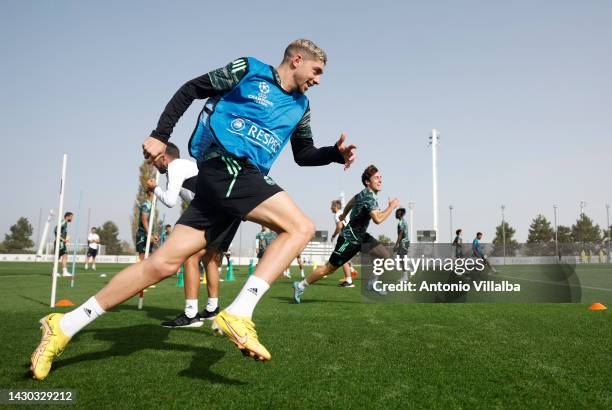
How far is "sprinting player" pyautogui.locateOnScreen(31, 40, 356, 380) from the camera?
8.89 ft

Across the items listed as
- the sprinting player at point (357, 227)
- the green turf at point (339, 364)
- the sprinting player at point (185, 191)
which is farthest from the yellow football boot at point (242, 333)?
the sprinting player at point (357, 227)

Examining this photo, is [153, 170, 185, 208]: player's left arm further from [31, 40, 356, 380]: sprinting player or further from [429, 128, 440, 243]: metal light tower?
[429, 128, 440, 243]: metal light tower

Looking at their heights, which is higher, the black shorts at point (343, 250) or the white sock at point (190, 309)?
the black shorts at point (343, 250)

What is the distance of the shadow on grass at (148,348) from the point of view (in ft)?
9.53

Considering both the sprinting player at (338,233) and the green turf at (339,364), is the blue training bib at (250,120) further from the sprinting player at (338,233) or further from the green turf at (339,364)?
the sprinting player at (338,233)

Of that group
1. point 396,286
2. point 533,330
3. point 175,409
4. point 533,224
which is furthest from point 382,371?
point 533,224

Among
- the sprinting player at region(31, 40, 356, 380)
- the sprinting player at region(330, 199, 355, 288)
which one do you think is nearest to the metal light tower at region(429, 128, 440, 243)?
the sprinting player at region(330, 199, 355, 288)

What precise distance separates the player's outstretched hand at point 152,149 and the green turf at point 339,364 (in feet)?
4.45

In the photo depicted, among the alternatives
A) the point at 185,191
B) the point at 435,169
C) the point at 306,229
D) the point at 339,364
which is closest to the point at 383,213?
the point at 185,191

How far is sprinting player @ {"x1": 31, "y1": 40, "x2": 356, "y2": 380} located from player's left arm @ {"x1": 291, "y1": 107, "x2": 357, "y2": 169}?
313mm

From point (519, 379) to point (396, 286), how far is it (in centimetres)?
715

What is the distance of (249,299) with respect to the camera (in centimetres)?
259

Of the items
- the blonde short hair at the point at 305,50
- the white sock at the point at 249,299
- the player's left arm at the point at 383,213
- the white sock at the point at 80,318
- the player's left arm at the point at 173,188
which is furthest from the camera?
the player's left arm at the point at 383,213

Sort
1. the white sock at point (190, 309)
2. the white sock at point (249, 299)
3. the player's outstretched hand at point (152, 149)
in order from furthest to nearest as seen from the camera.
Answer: the white sock at point (190, 309), the player's outstretched hand at point (152, 149), the white sock at point (249, 299)
